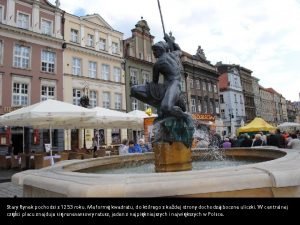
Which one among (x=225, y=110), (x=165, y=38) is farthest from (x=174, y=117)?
(x=225, y=110)

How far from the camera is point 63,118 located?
1255 cm

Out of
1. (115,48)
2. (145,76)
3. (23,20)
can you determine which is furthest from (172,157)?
(145,76)

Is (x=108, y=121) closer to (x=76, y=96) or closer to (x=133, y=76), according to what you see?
(x=76, y=96)

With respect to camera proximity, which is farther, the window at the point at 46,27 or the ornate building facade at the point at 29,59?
the window at the point at 46,27

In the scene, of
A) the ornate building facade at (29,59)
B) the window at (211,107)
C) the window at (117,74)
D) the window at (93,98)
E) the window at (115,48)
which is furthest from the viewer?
the window at (211,107)

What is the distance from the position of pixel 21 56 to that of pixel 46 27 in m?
Result: 4.01

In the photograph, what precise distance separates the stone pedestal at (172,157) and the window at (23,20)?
24502mm

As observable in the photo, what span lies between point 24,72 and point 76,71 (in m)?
5.53

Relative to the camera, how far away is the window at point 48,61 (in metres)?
27.1

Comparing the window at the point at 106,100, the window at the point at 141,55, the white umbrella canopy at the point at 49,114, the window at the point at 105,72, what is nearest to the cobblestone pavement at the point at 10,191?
the white umbrella canopy at the point at 49,114

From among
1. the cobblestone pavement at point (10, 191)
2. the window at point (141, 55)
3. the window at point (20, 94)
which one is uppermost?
the window at point (141, 55)

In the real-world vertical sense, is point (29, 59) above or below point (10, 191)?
above

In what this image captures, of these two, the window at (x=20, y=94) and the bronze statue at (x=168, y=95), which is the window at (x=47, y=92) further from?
the bronze statue at (x=168, y=95)

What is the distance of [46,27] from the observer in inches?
1091
